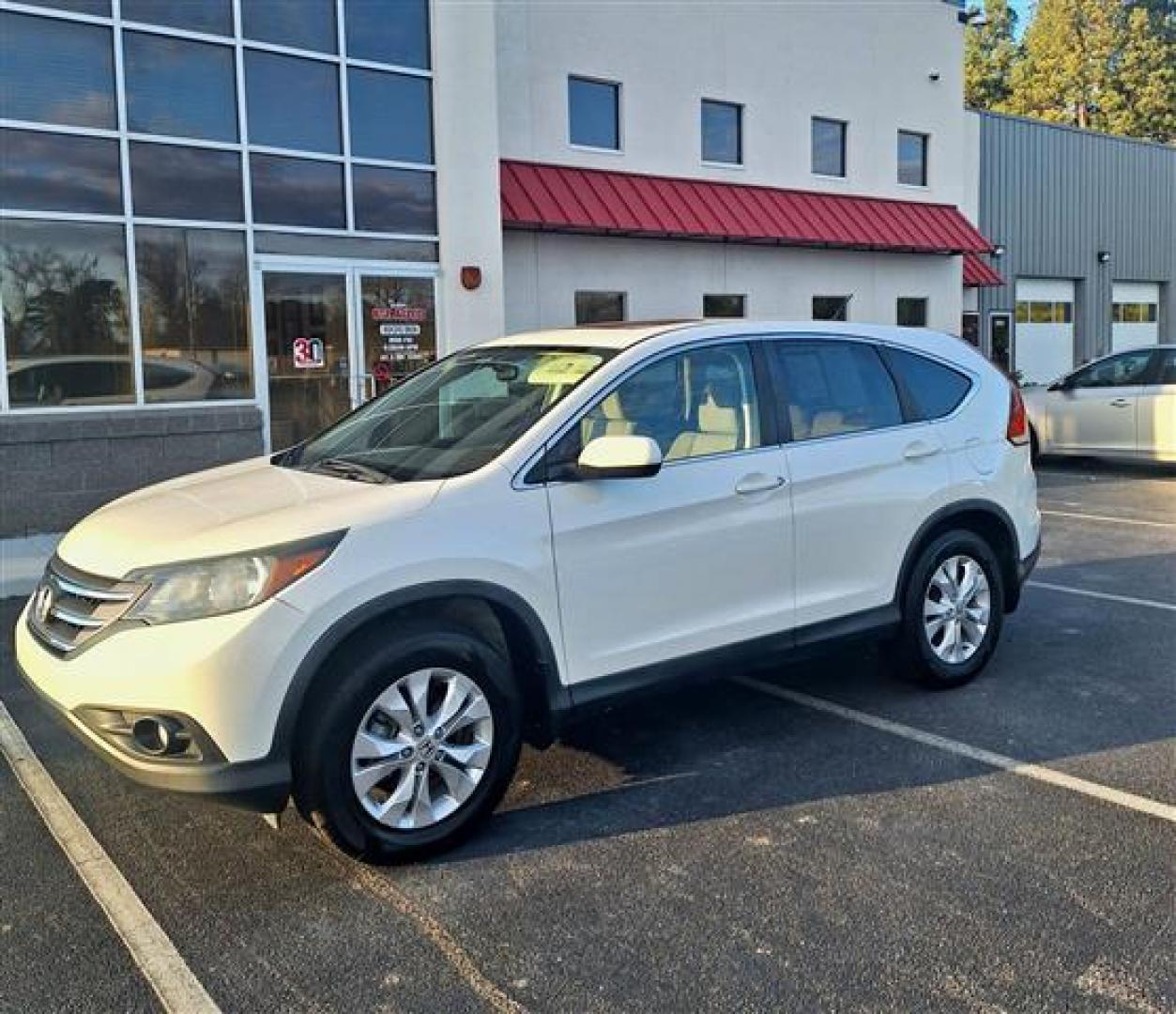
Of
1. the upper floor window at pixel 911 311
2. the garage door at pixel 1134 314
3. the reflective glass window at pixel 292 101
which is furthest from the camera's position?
the garage door at pixel 1134 314

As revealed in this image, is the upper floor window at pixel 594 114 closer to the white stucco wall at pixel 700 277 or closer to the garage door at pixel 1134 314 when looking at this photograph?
the white stucco wall at pixel 700 277

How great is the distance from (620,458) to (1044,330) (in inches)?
909

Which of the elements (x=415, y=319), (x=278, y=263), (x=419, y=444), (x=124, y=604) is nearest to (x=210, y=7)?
(x=278, y=263)

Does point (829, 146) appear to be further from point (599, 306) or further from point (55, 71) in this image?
point (55, 71)

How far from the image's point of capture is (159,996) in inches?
115

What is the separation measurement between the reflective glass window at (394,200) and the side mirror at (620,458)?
8487 millimetres

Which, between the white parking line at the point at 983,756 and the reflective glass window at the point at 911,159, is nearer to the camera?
the white parking line at the point at 983,756

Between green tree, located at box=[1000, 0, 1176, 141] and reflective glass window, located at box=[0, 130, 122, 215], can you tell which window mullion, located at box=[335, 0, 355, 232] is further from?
green tree, located at box=[1000, 0, 1176, 141]

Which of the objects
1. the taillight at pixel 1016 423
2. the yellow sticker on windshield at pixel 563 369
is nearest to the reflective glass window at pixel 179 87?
the yellow sticker on windshield at pixel 563 369

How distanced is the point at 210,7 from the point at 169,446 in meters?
4.17

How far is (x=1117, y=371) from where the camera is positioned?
1383 centimetres

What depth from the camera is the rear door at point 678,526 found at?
3949 millimetres

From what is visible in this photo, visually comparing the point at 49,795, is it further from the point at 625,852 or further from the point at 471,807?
the point at 625,852

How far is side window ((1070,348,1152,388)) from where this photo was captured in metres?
13.6
